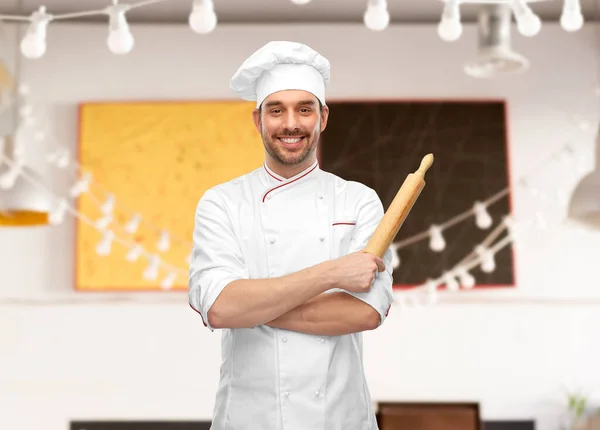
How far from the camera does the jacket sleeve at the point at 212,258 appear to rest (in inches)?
56.9

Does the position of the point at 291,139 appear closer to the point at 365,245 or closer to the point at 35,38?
the point at 365,245

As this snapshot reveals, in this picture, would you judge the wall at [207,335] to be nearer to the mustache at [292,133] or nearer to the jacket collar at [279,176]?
the jacket collar at [279,176]

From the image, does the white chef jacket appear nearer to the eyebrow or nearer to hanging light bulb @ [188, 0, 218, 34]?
the eyebrow

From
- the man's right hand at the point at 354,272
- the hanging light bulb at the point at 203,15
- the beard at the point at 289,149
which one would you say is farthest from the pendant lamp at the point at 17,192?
the man's right hand at the point at 354,272

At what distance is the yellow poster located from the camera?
222 inches

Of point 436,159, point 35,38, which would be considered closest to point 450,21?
point 35,38

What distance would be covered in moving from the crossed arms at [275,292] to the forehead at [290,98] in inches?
8.4

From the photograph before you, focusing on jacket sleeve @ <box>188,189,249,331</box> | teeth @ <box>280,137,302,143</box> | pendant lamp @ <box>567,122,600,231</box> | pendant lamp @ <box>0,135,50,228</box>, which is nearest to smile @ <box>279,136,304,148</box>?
teeth @ <box>280,137,302,143</box>

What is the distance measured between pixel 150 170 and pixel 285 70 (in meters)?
4.38

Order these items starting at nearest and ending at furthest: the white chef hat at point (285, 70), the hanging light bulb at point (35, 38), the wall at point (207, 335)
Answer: the white chef hat at point (285, 70), the hanging light bulb at point (35, 38), the wall at point (207, 335)

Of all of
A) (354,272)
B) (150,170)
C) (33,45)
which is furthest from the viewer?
(150,170)

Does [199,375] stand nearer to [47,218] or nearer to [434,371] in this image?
[434,371]

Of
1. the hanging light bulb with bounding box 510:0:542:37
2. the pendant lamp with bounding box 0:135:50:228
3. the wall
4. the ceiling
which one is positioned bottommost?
the wall

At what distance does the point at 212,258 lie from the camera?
1.47m
